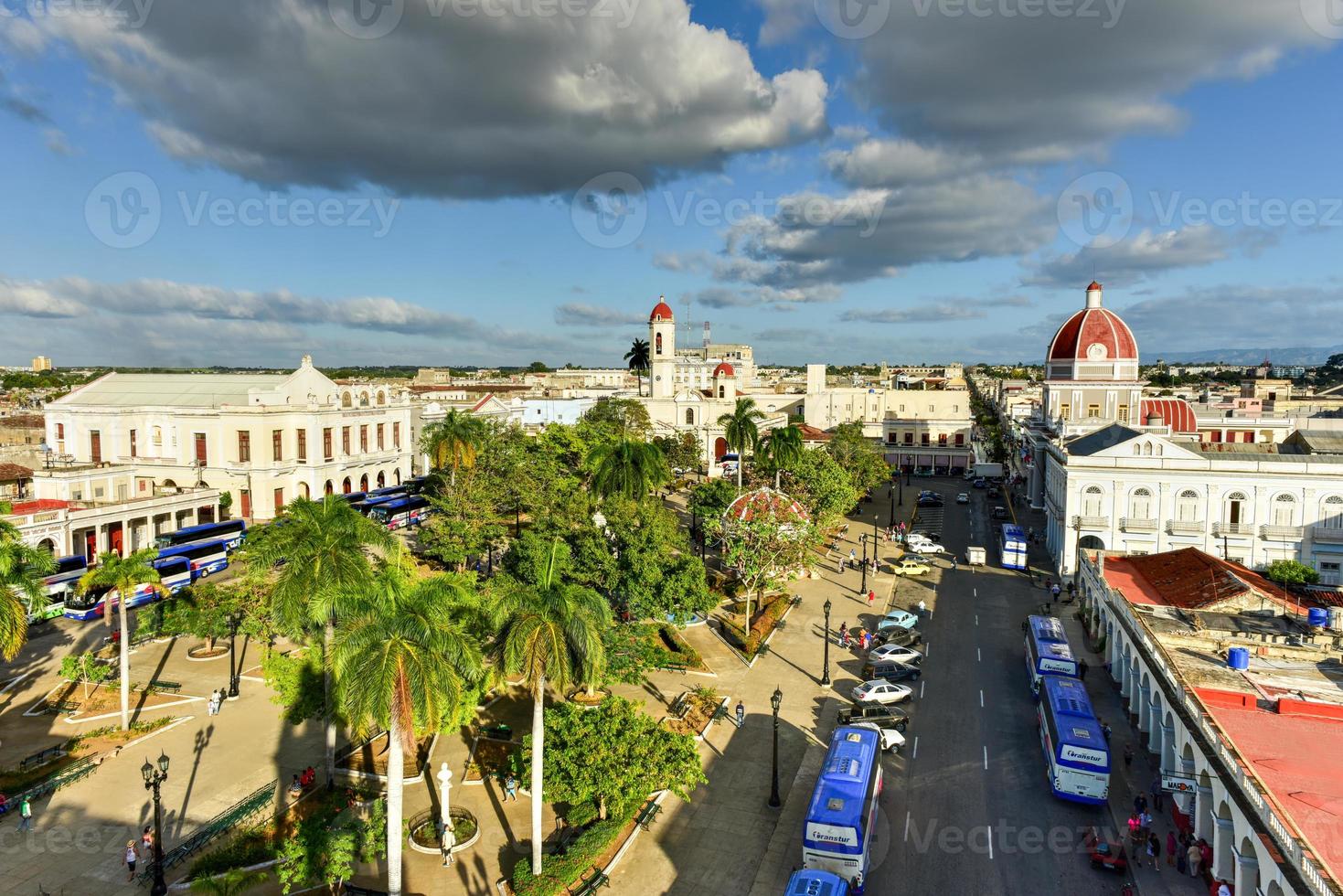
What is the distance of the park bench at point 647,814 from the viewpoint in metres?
21.6

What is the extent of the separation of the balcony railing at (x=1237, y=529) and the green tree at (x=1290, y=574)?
5.45m

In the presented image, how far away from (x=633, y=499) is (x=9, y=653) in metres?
25.3

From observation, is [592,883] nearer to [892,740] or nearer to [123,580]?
[892,740]

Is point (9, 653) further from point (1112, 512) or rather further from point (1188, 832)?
point (1112, 512)

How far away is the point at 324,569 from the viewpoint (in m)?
23.3

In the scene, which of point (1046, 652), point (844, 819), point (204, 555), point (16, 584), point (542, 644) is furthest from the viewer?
point (204, 555)

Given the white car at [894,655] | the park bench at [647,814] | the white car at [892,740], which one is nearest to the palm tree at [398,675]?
the park bench at [647,814]

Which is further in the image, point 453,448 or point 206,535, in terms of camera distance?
point 453,448

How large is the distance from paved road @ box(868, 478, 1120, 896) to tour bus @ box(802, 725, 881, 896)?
1273 millimetres

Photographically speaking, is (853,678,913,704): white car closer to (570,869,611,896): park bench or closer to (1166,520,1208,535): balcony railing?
(570,869,611,896): park bench

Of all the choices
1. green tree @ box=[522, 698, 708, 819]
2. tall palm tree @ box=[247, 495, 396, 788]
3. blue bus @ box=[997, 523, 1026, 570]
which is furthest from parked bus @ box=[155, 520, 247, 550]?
blue bus @ box=[997, 523, 1026, 570]

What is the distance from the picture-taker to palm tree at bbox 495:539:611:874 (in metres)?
18.2

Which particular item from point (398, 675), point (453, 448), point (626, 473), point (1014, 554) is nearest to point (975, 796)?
point (398, 675)

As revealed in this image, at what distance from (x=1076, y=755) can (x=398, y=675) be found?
19077 millimetres
